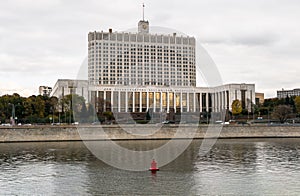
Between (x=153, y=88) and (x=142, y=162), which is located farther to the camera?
(x=153, y=88)

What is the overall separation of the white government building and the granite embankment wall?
7546cm

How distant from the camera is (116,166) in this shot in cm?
3694

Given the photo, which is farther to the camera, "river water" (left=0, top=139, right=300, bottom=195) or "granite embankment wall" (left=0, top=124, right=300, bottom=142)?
"granite embankment wall" (left=0, top=124, right=300, bottom=142)

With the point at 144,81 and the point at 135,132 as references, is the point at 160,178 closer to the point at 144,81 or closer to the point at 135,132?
the point at 135,132

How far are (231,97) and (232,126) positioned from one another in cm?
8506

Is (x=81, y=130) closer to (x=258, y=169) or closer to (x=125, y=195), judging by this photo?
(x=258, y=169)

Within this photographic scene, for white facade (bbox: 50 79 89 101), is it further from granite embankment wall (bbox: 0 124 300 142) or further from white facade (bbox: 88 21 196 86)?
granite embankment wall (bbox: 0 124 300 142)

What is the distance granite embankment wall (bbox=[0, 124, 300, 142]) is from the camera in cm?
7575

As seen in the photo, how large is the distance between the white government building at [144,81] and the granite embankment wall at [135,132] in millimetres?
75457

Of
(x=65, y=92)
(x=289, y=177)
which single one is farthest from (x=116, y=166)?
(x=65, y=92)

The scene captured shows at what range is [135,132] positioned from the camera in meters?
83.0

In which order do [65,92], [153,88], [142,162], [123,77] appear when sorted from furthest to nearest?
1. [123,77]
2. [153,88]
3. [65,92]
4. [142,162]

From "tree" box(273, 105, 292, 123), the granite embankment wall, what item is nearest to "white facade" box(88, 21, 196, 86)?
"tree" box(273, 105, 292, 123)

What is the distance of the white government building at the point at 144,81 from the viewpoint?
17025cm
